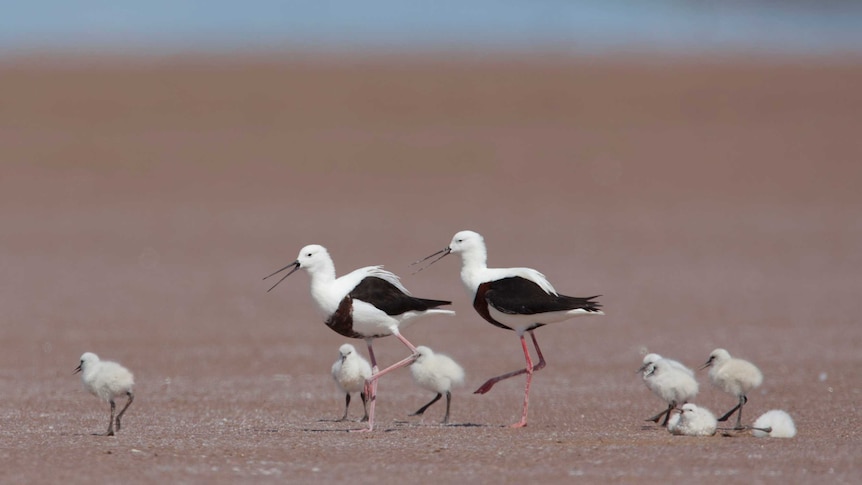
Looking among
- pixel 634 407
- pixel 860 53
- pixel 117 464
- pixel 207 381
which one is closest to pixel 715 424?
pixel 634 407

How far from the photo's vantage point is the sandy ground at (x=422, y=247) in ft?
27.8

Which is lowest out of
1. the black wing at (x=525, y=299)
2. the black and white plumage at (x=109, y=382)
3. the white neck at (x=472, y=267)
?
the black and white plumage at (x=109, y=382)

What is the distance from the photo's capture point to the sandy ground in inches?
333

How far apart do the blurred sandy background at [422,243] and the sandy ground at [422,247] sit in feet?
0.21

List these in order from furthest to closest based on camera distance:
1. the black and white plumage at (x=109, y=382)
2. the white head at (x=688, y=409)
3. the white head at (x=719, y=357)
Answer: the white head at (x=719, y=357) → the black and white plumage at (x=109, y=382) → the white head at (x=688, y=409)

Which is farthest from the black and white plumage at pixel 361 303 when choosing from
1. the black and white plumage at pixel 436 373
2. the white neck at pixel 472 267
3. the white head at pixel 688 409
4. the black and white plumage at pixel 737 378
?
the black and white plumage at pixel 737 378

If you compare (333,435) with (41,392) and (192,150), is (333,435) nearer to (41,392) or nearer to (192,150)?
(41,392)

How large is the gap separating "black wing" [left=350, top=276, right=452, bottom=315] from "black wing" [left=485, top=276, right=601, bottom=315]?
0.37 meters

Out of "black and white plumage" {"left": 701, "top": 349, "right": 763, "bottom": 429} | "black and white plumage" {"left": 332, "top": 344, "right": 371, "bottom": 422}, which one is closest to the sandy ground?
"black and white plumage" {"left": 332, "top": 344, "right": 371, "bottom": 422}

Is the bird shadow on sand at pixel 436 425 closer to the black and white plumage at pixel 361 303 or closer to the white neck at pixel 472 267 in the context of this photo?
the black and white plumage at pixel 361 303

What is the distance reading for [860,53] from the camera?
4091cm

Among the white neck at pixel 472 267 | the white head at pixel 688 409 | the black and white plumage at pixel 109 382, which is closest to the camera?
the white head at pixel 688 409

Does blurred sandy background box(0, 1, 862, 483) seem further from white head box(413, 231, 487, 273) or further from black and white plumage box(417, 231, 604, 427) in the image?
white head box(413, 231, 487, 273)

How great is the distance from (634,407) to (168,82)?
26942 mm
